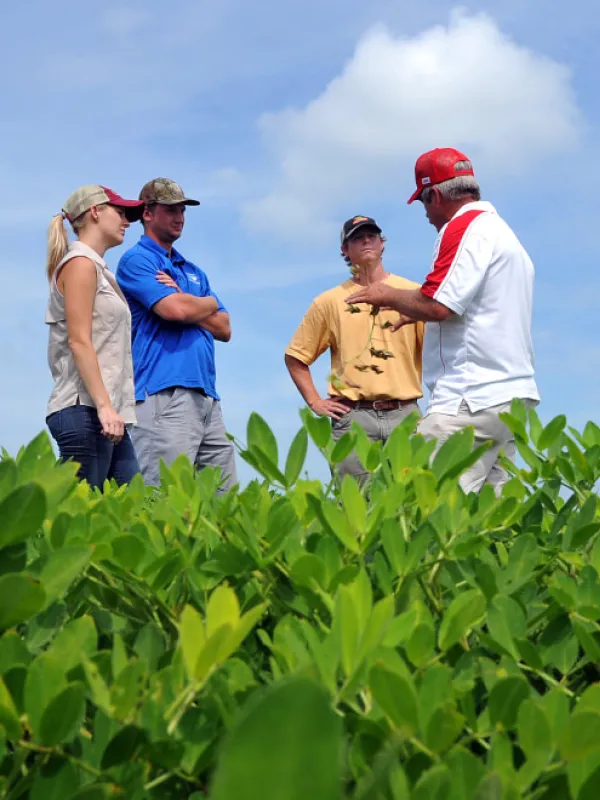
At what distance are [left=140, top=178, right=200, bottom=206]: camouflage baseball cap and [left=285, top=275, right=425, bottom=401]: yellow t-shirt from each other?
1.28 m

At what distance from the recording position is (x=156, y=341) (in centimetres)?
636

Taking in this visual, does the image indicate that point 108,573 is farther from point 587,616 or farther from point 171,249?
point 171,249

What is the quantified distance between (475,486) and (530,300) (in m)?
1.09

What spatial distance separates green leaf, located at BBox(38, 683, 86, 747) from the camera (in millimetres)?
820

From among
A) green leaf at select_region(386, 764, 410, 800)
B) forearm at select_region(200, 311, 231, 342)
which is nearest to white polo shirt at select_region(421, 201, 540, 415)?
forearm at select_region(200, 311, 231, 342)

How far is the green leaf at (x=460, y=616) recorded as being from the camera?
44.3 inches

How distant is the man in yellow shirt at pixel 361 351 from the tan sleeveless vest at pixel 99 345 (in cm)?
154

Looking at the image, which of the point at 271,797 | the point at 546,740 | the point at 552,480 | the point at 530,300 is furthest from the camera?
the point at 530,300

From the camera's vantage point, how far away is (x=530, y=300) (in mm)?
5043

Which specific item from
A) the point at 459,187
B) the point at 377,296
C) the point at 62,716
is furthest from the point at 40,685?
the point at 459,187

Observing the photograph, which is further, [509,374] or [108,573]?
[509,374]

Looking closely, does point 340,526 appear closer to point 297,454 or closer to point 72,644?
point 297,454

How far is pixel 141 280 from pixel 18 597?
219 inches

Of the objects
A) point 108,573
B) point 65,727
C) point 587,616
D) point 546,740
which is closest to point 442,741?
point 546,740
